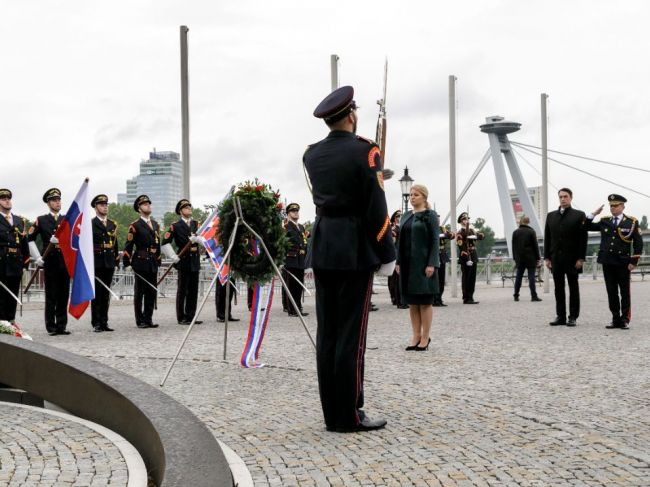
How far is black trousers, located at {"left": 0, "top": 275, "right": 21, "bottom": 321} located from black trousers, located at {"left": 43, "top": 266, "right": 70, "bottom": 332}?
0.44 m

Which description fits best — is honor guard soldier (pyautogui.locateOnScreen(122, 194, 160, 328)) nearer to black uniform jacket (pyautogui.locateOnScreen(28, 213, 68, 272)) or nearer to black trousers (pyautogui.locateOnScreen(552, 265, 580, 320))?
black uniform jacket (pyautogui.locateOnScreen(28, 213, 68, 272))

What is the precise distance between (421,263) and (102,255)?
223 inches

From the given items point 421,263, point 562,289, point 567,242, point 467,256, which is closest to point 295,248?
point 562,289

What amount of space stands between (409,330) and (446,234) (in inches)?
290

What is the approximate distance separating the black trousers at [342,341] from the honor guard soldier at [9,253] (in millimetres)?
7843

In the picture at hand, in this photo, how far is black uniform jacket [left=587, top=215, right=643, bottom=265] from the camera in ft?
39.8

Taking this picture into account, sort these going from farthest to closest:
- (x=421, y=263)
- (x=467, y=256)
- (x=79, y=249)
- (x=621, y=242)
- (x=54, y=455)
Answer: (x=467, y=256), (x=621, y=242), (x=79, y=249), (x=421, y=263), (x=54, y=455)

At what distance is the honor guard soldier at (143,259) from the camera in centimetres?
1337

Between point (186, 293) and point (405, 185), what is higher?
point (405, 185)

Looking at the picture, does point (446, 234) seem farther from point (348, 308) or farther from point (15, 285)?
point (348, 308)

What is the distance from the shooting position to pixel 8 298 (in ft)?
40.0

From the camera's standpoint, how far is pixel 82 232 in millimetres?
11438

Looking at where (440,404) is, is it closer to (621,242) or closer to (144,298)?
(621,242)

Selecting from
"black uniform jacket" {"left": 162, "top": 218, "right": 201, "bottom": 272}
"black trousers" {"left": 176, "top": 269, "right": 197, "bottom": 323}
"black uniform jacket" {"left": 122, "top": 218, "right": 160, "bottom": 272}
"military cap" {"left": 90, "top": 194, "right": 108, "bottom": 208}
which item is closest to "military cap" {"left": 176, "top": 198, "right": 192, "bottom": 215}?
"black uniform jacket" {"left": 162, "top": 218, "right": 201, "bottom": 272}
